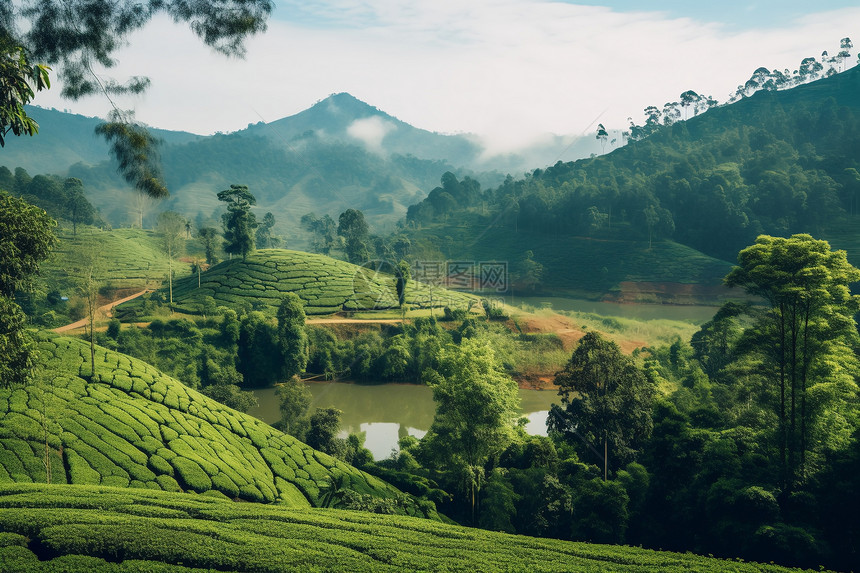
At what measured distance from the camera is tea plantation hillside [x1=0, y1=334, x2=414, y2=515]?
14.4m

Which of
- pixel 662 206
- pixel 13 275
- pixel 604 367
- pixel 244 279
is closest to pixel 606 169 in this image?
pixel 662 206

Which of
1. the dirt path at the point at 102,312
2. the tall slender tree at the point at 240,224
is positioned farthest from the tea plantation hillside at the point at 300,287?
the dirt path at the point at 102,312

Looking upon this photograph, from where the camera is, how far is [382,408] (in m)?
33.0

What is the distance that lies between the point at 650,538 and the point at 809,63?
126 metres

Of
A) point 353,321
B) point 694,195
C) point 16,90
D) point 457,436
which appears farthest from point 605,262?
point 16,90

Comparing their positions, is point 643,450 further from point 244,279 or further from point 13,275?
point 244,279

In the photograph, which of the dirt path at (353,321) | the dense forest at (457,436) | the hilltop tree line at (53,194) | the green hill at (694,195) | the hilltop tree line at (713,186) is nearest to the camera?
the dense forest at (457,436)

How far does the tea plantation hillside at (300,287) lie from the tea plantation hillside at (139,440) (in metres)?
24.6

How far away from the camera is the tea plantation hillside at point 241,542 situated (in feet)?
31.1

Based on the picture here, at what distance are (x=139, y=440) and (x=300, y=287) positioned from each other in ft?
110

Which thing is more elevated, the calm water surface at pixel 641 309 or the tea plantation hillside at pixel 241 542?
the tea plantation hillside at pixel 241 542

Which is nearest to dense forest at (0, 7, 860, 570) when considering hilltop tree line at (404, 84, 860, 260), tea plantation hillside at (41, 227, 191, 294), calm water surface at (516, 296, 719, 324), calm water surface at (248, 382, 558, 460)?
calm water surface at (248, 382, 558, 460)

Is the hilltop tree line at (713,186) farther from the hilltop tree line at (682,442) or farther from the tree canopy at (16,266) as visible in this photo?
the tree canopy at (16,266)

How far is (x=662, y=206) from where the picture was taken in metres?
74.8
